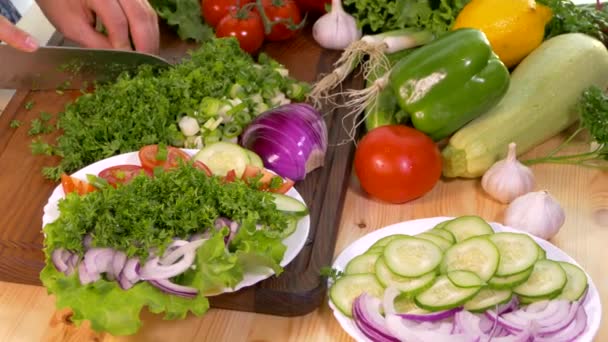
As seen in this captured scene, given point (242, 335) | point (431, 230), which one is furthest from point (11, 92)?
point (431, 230)

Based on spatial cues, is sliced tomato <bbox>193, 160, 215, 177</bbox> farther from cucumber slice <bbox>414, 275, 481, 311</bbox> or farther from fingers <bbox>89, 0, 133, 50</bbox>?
fingers <bbox>89, 0, 133, 50</bbox>

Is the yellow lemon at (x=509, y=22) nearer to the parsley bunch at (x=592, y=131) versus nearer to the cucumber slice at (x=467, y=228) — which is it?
the parsley bunch at (x=592, y=131)

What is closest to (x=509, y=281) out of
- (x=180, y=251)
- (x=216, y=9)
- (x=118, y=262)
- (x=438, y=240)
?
(x=438, y=240)

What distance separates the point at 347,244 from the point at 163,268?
51 centimetres

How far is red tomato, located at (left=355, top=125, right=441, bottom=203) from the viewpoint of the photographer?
1.91 metres

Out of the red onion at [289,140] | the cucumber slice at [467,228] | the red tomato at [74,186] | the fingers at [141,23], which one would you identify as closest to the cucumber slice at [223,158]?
the red onion at [289,140]

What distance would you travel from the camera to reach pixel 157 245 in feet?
4.99

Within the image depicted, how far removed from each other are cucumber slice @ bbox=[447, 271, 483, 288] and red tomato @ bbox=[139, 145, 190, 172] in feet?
2.09

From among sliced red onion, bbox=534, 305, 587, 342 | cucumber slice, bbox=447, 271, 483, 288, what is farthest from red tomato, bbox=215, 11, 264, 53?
sliced red onion, bbox=534, 305, 587, 342

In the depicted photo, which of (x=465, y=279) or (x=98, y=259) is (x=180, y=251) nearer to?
(x=98, y=259)

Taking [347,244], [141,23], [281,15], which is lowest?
[347,244]

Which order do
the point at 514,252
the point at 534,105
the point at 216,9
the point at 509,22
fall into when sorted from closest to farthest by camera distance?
the point at 514,252 → the point at 534,105 → the point at 509,22 → the point at 216,9

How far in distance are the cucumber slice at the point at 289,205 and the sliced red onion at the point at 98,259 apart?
35 cm

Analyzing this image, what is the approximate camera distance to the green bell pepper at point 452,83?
2.00 metres
